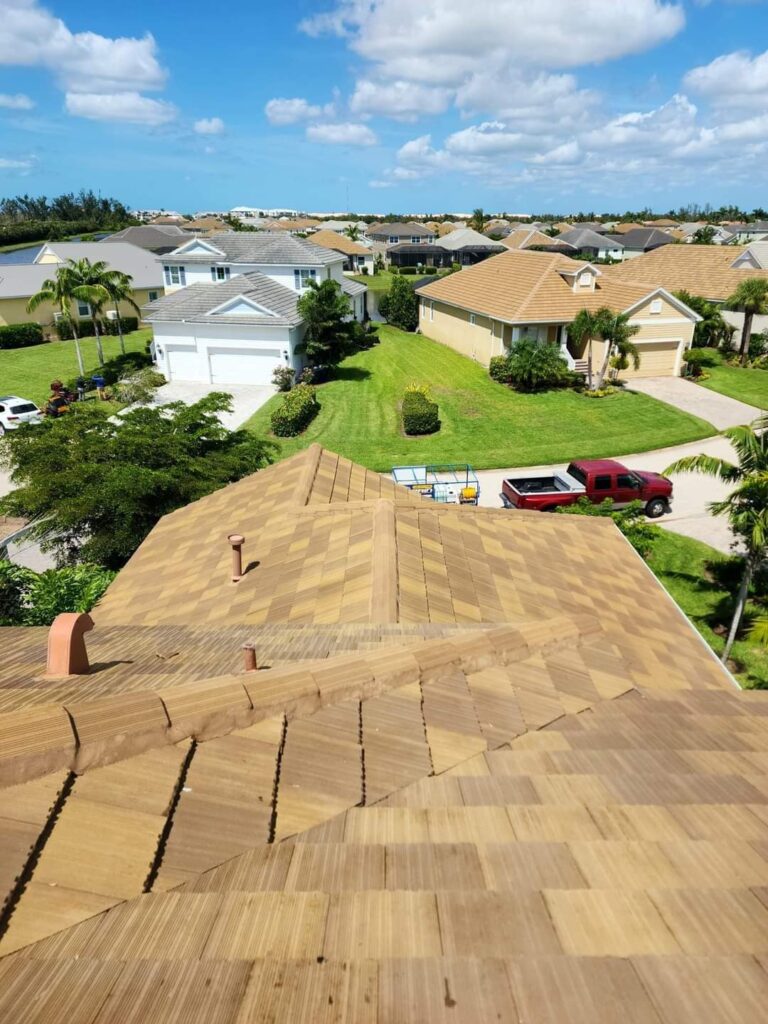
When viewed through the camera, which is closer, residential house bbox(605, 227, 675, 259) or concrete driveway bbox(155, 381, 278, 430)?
concrete driveway bbox(155, 381, 278, 430)

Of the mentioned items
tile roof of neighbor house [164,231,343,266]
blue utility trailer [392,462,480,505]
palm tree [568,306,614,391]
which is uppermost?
tile roof of neighbor house [164,231,343,266]

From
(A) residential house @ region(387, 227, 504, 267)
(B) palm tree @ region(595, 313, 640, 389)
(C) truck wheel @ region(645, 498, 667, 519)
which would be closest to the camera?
(C) truck wheel @ region(645, 498, 667, 519)

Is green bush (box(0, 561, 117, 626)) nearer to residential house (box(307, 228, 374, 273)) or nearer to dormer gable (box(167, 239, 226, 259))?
dormer gable (box(167, 239, 226, 259))

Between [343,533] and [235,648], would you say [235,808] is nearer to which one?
[235,648]

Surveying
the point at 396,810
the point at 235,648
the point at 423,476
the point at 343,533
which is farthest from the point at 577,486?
the point at 396,810

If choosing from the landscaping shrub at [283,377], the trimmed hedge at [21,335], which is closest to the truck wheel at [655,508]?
the landscaping shrub at [283,377]

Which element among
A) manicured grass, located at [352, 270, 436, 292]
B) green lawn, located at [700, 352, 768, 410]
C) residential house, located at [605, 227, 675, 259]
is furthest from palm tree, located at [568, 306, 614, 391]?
residential house, located at [605, 227, 675, 259]
